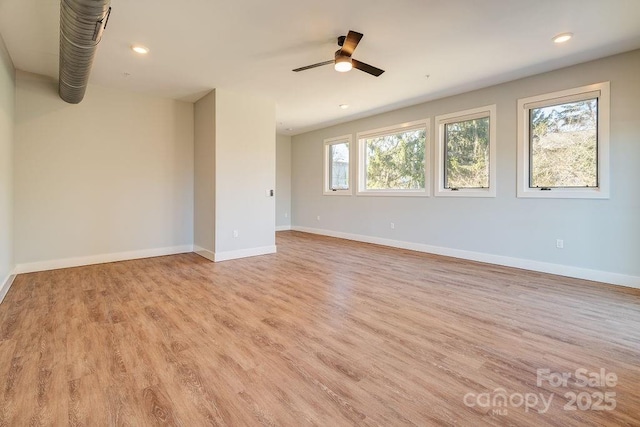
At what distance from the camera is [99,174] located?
4.64m

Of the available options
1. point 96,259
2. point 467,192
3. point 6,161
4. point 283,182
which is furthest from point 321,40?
point 283,182

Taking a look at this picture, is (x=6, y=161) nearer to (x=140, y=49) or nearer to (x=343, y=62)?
(x=140, y=49)

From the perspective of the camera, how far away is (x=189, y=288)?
3467mm

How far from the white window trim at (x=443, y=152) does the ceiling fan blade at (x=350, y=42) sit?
112 inches

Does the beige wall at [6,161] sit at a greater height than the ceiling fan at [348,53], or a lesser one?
lesser

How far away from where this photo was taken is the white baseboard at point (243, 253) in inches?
190

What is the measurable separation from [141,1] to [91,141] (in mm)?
2899

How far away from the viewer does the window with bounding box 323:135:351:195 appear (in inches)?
289

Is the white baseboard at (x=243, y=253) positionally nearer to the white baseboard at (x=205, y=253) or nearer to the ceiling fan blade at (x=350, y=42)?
the white baseboard at (x=205, y=253)

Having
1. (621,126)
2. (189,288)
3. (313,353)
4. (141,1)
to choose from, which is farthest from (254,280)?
(621,126)

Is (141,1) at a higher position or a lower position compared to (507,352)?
higher

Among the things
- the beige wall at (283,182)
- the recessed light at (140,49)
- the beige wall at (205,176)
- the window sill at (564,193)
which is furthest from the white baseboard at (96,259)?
the window sill at (564,193)

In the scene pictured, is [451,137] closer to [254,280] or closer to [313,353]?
[254,280]

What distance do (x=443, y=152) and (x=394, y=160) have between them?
1.13m
